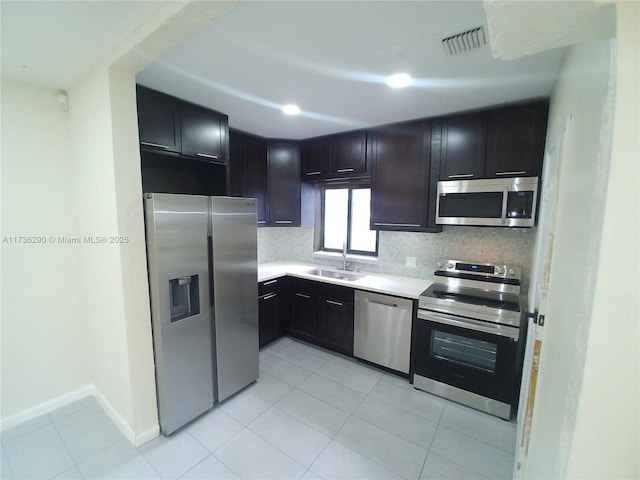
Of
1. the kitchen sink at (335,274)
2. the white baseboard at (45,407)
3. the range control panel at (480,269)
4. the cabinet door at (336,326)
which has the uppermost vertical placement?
the range control panel at (480,269)

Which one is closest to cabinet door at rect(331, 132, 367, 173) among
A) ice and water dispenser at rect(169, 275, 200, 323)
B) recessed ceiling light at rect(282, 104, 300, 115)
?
recessed ceiling light at rect(282, 104, 300, 115)

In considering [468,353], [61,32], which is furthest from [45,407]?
[468,353]

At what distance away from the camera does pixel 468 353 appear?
7.02 ft

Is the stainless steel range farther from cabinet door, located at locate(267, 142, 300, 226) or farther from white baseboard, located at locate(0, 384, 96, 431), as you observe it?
white baseboard, located at locate(0, 384, 96, 431)

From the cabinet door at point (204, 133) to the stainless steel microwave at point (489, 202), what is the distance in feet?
6.74

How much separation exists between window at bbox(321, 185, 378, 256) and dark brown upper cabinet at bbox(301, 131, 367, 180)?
0.40 m

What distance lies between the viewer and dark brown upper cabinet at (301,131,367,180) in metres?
2.86

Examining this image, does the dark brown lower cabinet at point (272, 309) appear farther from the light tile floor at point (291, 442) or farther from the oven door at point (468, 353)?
the oven door at point (468, 353)

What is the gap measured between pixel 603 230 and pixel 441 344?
6.67 ft

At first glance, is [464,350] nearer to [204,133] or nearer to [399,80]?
[399,80]

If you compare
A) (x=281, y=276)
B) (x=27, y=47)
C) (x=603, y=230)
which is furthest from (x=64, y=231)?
(x=603, y=230)

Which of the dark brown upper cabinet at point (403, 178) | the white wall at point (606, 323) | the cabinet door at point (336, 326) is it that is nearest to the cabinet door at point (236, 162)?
the dark brown upper cabinet at point (403, 178)

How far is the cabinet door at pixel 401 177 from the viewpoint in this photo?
2512 millimetres

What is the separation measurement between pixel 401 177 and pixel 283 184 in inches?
56.5
